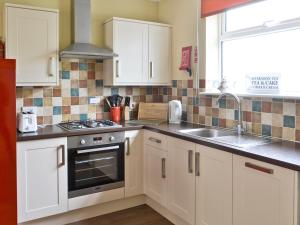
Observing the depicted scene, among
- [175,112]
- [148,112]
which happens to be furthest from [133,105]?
[175,112]

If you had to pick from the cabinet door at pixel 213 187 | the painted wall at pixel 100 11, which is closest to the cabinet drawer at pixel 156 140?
the cabinet door at pixel 213 187

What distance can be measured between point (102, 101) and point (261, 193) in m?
2.06

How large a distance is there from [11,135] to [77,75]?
4.23ft

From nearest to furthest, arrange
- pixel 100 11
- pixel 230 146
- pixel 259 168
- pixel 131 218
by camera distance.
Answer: pixel 259 168, pixel 230 146, pixel 131 218, pixel 100 11

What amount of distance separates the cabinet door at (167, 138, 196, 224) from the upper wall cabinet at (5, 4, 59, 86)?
131 centimetres

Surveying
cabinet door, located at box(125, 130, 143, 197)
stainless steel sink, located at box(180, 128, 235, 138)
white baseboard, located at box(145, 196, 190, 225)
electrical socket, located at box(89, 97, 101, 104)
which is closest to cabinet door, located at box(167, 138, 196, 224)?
white baseboard, located at box(145, 196, 190, 225)

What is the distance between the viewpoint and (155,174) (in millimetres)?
2920

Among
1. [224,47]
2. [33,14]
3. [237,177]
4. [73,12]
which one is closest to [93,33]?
[73,12]

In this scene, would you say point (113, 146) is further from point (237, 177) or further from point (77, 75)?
point (237, 177)

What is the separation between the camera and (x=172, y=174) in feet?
8.77

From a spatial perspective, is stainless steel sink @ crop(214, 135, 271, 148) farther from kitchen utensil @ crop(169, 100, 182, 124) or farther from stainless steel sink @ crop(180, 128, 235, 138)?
kitchen utensil @ crop(169, 100, 182, 124)

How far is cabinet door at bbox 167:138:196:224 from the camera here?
242 centimetres

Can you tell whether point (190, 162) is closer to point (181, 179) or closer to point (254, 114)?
point (181, 179)

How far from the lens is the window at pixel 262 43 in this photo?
7.62 ft
